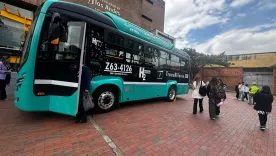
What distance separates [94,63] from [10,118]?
2.83 meters

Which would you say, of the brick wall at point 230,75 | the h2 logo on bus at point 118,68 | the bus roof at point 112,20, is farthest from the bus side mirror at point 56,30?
the brick wall at point 230,75

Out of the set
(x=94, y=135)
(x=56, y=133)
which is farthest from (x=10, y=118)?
(x=94, y=135)

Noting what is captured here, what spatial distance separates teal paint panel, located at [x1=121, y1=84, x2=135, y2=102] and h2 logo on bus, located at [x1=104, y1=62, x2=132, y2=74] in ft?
1.90

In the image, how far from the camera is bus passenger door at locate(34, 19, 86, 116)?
373cm

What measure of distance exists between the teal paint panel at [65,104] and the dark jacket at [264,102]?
18.7 feet

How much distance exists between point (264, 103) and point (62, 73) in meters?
6.20

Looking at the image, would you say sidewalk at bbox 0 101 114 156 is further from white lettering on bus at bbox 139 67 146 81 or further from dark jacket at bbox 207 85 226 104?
dark jacket at bbox 207 85 226 104

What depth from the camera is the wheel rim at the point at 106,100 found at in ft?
16.0

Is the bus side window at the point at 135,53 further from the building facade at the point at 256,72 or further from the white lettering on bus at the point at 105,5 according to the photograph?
the building facade at the point at 256,72

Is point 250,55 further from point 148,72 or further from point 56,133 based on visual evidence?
point 56,133

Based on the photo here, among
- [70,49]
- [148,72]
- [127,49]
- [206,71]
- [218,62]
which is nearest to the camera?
[70,49]

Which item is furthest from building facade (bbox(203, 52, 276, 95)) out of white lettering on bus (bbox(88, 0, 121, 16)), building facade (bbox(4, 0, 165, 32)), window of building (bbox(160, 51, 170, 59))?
window of building (bbox(160, 51, 170, 59))

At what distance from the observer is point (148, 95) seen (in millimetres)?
6773

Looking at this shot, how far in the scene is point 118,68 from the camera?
16.9 feet
